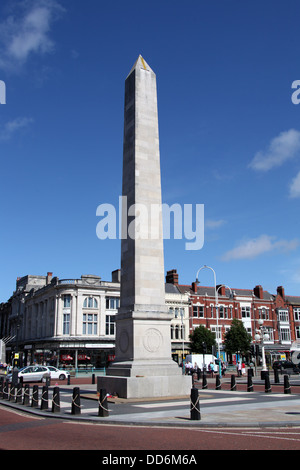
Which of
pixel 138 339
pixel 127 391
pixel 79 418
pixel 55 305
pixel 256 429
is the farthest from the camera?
pixel 55 305

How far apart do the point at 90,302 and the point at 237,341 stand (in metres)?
23.4

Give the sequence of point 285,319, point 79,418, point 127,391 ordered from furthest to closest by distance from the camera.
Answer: point 285,319
point 127,391
point 79,418

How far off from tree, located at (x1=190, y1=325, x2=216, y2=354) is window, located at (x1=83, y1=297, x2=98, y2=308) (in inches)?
634

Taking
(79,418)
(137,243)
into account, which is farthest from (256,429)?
(137,243)

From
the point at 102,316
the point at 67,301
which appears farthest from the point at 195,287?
the point at 67,301

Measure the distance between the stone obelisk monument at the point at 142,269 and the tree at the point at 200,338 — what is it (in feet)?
154

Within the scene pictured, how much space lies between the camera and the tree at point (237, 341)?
219 ft

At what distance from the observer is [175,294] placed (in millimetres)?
72000

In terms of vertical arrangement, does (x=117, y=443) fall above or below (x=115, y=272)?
below

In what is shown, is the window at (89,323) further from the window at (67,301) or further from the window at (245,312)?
the window at (245,312)

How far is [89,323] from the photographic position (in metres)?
65.9

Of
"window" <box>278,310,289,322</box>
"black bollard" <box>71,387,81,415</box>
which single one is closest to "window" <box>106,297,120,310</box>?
"window" <box>278,310,289,322</box>
